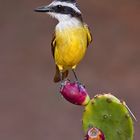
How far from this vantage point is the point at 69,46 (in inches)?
77.0

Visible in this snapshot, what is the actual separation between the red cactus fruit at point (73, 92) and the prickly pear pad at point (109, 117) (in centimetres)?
8

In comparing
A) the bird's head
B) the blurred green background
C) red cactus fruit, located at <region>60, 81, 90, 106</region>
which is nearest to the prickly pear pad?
red cactus fruit, located at <region>60, 81, 90, 106</region>

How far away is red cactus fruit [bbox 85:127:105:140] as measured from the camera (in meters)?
1.88

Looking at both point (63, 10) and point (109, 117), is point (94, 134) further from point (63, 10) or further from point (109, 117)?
point (63, 10)

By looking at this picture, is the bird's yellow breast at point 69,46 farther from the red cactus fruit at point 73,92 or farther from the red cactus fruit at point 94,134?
the red cactus fruit at point 94,134

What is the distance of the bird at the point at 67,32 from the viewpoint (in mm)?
1931

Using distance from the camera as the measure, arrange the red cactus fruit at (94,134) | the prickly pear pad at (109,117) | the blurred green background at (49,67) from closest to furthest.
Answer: the red cactus fruit at (94,134) < the prickly pear pad at (109,117) < the blurred green background at (49,67)

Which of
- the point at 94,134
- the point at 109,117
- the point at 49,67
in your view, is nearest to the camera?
the point at 94,134

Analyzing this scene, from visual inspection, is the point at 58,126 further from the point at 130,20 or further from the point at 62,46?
the point at 62,46

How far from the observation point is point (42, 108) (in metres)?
6.13

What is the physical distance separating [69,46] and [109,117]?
24cm

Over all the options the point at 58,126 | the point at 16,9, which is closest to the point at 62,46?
the point at 58,126

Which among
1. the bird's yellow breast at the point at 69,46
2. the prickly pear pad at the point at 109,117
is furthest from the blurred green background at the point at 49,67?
the bird's yellow breast at the point at 69,46

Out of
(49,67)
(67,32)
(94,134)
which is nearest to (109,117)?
(94,134)
